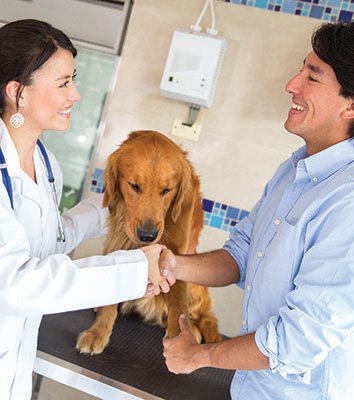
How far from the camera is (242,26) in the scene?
8.23 ft

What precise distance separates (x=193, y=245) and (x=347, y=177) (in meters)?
0.98

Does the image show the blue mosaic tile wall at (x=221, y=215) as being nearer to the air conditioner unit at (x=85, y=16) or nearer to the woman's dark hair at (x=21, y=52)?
the air conditioner unit at (x=85, y=16)

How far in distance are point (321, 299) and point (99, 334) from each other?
95cm

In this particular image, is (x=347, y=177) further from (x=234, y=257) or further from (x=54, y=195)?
(x=54, y=195)

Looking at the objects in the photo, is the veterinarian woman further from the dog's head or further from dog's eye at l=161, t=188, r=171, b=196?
dog's eye at l=161, t=188, r=171, b=196

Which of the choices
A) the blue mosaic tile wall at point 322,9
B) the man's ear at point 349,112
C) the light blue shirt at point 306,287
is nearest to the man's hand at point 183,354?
the light blue shirt at point 306,287

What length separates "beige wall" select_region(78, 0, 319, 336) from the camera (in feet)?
8.17

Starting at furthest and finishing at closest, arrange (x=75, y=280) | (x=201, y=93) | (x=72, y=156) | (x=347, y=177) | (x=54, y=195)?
1. (x=72, y=156)
2. (x=201, y=93)
3. (x=54, y=195)
4. (x=75, y=280)
5. (x=347, y=177)

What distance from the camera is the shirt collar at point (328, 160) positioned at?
140 centimetres

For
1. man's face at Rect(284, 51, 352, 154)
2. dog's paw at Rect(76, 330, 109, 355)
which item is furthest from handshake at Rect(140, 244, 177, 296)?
man's face at Rect(284, 51, 352, 154)

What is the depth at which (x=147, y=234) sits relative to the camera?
1830mm

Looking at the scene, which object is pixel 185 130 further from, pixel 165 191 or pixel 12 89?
pixel 12 89

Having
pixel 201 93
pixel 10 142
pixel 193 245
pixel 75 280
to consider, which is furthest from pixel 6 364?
pixel 201 93

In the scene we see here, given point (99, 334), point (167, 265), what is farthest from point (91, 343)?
point (167, 265)
